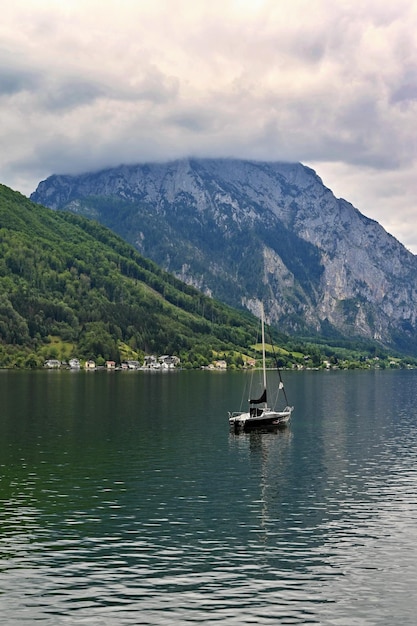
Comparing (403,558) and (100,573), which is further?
(403,558)

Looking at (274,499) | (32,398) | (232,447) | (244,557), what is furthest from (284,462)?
(32,398)

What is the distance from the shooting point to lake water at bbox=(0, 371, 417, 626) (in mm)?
44312

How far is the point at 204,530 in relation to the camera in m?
61.9

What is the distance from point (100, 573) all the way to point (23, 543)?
10119 millimetres

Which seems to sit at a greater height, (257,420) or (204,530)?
(257,420)

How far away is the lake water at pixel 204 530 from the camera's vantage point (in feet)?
145

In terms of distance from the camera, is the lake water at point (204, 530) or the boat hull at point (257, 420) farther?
the boat hull at point (257, 420)

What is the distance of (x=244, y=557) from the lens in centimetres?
5450

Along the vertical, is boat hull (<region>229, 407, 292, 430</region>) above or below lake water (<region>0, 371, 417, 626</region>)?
above

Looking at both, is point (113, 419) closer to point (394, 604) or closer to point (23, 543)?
point (23, 543)

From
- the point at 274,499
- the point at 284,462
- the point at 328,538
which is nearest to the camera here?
the point at 328,538

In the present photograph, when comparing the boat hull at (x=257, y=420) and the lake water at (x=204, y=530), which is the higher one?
the boat hull at (x=257, y=420)

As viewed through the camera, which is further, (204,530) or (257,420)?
(257,420)

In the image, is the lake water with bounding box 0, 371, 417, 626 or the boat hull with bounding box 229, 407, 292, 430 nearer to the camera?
the lake water with bounding box 0, 371, 417, 626
